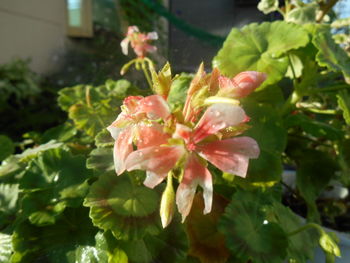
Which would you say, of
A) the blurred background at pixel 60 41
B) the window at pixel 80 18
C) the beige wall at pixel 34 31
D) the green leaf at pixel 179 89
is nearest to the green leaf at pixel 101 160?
the green leaf at pixel 179 89

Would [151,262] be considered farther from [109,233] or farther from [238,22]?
[238,22]

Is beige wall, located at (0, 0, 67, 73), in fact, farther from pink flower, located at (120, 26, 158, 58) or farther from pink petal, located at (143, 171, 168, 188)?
pink petal, located at (143, 171, 168, 188)

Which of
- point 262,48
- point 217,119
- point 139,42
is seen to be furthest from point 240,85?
point 139,42

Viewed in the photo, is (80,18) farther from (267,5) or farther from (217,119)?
(217,119)

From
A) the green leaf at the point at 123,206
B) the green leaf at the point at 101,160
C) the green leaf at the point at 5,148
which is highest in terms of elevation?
the green leaf at the point at 101,160

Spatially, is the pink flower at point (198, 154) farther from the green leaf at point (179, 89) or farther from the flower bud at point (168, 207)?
the green leaf at point (179, 89)

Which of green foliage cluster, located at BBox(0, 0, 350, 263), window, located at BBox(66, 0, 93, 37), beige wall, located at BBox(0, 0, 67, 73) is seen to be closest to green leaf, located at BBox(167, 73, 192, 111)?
green foliage cluster, located at BBox(0, 0, 350, 263)
